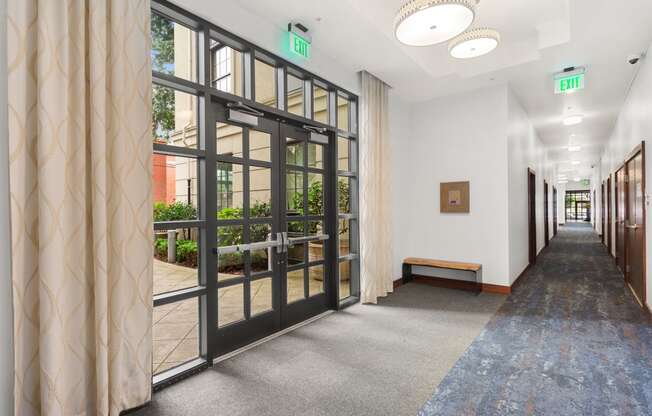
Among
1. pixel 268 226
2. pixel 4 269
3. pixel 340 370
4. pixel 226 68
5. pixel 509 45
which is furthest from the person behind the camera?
pixel 509 45

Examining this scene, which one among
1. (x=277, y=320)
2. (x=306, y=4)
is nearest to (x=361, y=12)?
(x=306, y=4)

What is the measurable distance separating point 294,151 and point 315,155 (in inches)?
15.1

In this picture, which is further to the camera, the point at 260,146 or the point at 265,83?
the point at 265,83

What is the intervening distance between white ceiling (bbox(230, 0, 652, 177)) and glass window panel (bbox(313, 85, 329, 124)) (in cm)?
45

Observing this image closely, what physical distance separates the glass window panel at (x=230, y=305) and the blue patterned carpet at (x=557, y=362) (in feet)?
6.30

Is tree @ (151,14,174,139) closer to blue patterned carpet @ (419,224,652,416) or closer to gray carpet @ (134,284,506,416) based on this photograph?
gray carpet @ (134,284,506,416)

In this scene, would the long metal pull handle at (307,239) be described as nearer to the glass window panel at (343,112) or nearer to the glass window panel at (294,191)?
the glass window panel at (294,191)

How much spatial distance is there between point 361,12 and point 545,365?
3621mm

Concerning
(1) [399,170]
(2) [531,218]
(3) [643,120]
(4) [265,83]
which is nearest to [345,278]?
(1) [399,170]

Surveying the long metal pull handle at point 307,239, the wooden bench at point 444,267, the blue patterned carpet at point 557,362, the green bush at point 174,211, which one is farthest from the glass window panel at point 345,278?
the green bush at point 174,211

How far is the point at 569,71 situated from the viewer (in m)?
4.64

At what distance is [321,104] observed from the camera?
174 inches

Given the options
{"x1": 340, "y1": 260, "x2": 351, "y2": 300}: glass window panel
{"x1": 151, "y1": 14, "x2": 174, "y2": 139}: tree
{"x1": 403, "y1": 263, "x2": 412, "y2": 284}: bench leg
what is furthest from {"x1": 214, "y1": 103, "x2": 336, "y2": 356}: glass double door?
{"x1": 403, "y1": 263, "x2": 412, "y2": 284}: bench leg

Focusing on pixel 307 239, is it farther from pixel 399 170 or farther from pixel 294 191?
pixel 399 170
